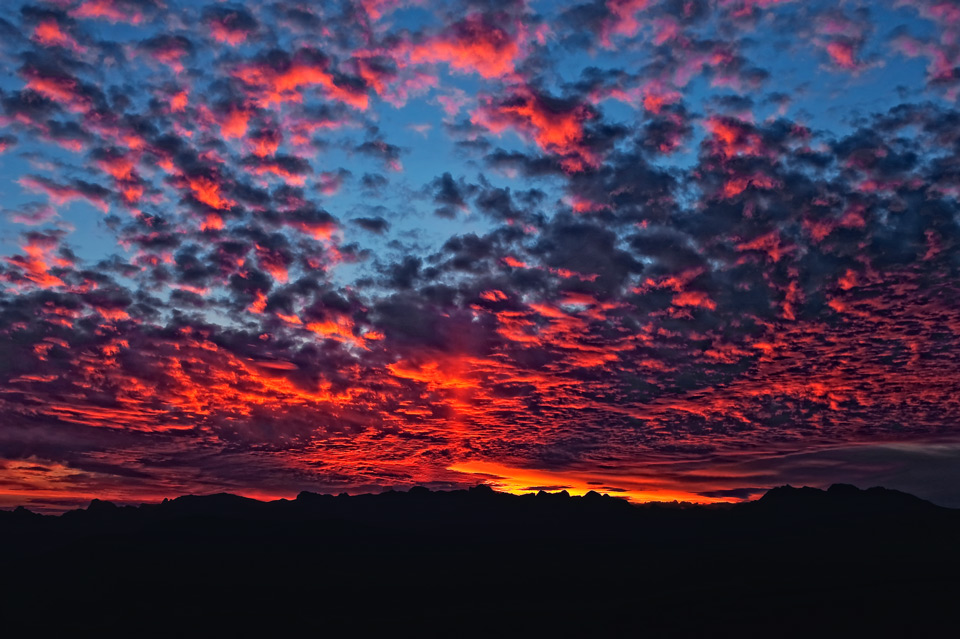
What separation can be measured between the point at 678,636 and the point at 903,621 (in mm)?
67726

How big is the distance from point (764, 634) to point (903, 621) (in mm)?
41827

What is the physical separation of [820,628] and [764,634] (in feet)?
56.5

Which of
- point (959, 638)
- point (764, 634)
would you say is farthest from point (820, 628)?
point (959, 638)

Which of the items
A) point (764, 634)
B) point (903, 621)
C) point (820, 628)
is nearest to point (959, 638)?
point (903, 621)

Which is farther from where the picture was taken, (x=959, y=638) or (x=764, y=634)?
(x=764, y=634)

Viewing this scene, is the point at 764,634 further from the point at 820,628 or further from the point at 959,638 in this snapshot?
the point at 959,638

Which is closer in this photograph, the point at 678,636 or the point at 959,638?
the point at 959,638

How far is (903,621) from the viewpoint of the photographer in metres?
196

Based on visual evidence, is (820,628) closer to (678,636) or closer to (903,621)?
(903,621)

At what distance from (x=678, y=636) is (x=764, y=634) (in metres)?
25.9

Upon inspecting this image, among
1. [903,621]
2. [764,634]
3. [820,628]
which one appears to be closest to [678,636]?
[764,634]

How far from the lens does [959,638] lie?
182 metres

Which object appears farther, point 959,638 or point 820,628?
point 820,628

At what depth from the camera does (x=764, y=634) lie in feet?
649
